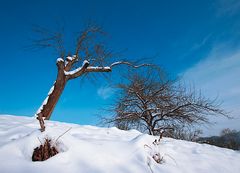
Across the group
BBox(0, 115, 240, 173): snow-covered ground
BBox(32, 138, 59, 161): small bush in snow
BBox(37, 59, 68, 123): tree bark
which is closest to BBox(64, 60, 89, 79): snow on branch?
BBox(37, 59, 68, 123): tree bark

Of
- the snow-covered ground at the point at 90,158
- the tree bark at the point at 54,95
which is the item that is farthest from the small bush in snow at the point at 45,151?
the tree bark at the point at 54,95

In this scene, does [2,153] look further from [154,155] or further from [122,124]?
[122,124]

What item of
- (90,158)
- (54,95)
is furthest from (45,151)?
(54,95)

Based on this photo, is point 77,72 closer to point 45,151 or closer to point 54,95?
point 54,95

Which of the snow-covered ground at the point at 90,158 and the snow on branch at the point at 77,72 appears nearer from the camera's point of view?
the snow-covered ground at the point at 90,158

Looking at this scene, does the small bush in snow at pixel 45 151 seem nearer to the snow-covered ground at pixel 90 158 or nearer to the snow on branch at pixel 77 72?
the snow-covered ground at pixel 90 158

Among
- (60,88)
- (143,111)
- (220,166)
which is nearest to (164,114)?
(143,111)

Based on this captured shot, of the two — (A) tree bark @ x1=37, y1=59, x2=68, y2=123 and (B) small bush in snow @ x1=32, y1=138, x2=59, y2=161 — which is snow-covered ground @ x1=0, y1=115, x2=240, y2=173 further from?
(A) tree bark @ x1=37, y1=59, x2=68, y2=123

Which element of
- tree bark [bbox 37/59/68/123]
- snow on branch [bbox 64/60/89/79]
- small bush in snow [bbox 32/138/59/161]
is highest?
snow on branch [bbox 64/60/89/79]

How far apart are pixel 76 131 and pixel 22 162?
6.12ft

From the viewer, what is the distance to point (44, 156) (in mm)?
2396

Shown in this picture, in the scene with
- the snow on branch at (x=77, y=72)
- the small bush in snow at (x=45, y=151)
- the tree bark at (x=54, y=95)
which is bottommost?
the small bush in snow at (x=45, y=151)

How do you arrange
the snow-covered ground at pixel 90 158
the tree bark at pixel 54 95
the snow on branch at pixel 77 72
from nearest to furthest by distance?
the snow-covered ground at pixel 90 158
the tree bark at pixel 54 95
the snow on branch at pixel 77 72

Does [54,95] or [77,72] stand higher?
[77,72]
